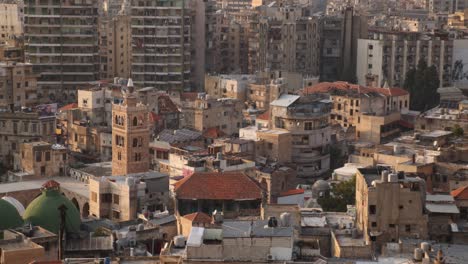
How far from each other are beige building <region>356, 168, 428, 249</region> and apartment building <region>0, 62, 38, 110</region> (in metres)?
51.3

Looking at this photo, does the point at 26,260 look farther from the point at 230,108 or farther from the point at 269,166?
the point at 230,108

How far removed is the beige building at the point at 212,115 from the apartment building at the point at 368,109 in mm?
7054

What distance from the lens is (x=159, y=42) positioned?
110062 millimetres

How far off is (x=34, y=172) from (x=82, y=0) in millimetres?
40215

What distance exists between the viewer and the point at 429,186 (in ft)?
212

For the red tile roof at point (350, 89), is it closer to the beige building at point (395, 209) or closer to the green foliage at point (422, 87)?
the green foliage at point (422, 87)

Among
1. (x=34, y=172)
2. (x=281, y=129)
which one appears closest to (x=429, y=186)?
(x=281, y=129)

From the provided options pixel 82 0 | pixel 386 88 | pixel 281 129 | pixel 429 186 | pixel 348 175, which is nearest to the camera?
pixel 429 186

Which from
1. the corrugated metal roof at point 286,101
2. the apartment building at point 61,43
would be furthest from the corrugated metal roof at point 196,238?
the apartment building at point 61,43

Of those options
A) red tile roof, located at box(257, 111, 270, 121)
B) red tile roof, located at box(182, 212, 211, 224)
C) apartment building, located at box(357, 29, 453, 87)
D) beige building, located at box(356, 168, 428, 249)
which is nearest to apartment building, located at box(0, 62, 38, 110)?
red tile roof, located at box(257, 111, 270, 121)

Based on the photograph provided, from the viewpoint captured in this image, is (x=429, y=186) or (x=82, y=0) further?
(x=82, y=0)

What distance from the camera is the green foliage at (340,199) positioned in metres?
61.7

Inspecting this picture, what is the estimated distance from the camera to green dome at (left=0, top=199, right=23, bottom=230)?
4922 cm

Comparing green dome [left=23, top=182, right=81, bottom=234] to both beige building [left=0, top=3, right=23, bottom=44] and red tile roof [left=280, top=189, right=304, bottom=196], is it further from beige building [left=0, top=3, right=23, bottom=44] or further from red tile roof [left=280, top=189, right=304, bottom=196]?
beige building [left=0, top=3, right=23, bottom=44]
